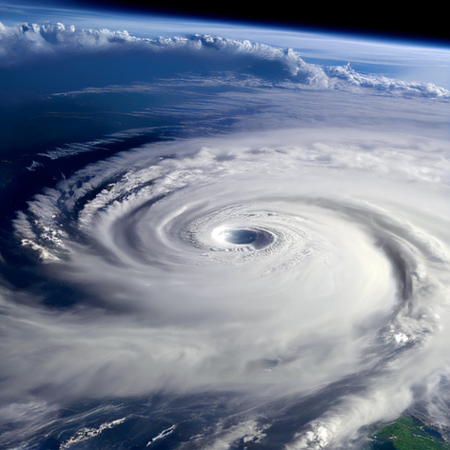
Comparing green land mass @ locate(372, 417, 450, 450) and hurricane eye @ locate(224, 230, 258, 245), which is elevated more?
hurricane eye @ locate(224, 230, 258, 245)

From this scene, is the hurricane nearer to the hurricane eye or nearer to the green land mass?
the hurricane eye

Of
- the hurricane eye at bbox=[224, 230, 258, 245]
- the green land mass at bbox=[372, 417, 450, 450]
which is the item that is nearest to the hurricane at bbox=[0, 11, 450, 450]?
the hurricane eye at bbox=[224, 230, 258, 245]

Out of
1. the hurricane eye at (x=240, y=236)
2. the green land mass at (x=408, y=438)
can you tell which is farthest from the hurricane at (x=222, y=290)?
the green land mass at (x=408, y=438)

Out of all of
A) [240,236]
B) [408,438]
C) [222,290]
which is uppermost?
[240,236]

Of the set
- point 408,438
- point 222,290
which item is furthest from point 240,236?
point 408,438

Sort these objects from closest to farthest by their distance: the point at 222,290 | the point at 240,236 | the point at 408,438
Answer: the point at 408,438 → the point at 222,290 → the point at 240,236

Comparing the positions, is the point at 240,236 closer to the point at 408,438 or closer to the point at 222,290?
the point at 222,290

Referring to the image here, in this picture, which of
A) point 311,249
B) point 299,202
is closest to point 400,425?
point 311,249
